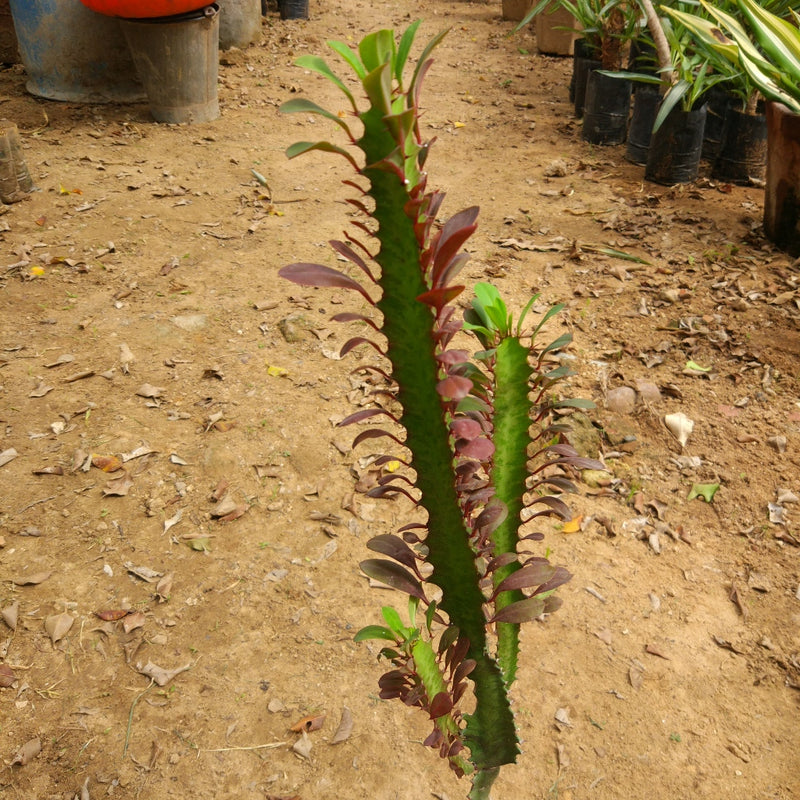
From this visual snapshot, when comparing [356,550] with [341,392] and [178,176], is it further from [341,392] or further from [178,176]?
[178,176]

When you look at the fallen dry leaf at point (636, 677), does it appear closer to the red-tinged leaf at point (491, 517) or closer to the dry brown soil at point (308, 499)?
the dry brown soil at point (308, 499)

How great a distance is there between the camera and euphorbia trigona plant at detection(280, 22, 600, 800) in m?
0.84

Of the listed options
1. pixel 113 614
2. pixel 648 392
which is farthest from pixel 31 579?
pixel 648 392

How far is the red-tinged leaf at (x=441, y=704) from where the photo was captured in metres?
1.13

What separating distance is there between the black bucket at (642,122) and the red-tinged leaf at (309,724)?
3.77 metres

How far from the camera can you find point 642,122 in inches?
170

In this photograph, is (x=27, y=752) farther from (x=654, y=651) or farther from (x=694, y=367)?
(x=694, y=367)

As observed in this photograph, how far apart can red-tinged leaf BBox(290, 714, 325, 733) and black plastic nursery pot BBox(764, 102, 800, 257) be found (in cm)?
298

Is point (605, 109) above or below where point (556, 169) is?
above

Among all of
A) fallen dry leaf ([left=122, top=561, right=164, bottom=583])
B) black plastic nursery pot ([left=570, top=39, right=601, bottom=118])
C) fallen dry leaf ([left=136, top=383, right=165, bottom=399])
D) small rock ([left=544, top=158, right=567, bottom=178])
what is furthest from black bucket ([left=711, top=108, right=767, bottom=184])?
fallen dry leaf ([left=122, top=561, right=164, bottom=583])

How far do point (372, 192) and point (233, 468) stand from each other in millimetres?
1657

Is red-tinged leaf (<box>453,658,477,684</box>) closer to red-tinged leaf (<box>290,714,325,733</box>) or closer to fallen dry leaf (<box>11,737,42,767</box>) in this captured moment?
red-tinged leaf (<box>290,714,325,733</box>)

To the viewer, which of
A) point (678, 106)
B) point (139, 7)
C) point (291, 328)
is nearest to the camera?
point (291, 328)

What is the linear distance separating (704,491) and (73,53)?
15.0ft
